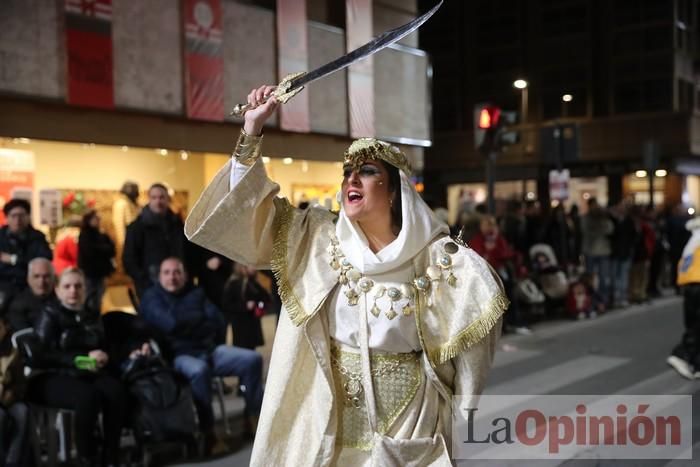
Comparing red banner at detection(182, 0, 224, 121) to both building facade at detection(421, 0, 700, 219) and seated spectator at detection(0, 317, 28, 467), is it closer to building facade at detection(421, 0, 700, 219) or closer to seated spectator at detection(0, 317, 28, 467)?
seated spectator at detection(0, 317, 28, 467)

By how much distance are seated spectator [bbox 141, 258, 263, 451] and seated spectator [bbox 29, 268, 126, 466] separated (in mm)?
556

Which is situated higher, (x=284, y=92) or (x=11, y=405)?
(x=284, y=92)

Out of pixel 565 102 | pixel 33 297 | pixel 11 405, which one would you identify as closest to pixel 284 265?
pixel 11 405

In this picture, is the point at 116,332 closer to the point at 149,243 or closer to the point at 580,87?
the point at 149,243

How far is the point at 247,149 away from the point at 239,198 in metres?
0.18

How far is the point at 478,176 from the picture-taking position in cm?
3494

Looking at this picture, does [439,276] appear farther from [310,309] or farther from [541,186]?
[541,186]

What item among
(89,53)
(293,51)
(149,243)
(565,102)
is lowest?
(149,243)

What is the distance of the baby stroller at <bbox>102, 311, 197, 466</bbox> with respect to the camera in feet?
17.3

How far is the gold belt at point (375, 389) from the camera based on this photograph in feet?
9.16

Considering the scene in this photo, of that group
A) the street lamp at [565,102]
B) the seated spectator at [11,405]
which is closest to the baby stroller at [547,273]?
the seated spectator at [11,405]

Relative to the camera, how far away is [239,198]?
273 centimetres

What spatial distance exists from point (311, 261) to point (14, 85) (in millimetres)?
7191

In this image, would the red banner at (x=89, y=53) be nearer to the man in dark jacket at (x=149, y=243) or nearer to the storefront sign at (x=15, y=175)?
the storefront sign at (x=15, y=175)
